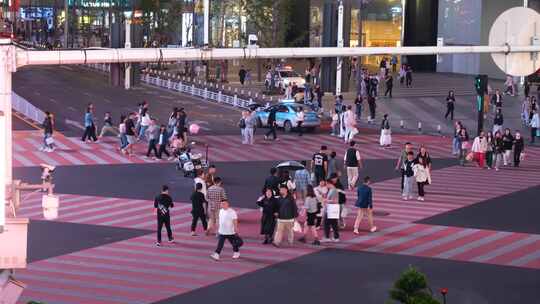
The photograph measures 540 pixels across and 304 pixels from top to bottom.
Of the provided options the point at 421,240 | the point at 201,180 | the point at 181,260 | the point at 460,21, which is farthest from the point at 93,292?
the point at 460,21

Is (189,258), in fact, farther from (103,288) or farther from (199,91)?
(199,91)

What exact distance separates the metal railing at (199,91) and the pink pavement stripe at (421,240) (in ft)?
90.3

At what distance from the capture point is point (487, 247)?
78.7 ft

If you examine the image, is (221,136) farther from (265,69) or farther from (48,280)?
(265,69)

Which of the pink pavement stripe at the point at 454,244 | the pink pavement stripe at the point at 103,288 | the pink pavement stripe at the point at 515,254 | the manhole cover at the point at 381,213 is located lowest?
the pink pavement stripe at the point at 103,288

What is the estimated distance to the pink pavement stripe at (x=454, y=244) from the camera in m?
23.3

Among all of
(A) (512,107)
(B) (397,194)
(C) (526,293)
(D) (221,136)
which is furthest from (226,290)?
(A) (512,107)

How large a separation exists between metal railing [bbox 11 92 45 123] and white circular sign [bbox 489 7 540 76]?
3433 cm

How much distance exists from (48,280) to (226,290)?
3071mm

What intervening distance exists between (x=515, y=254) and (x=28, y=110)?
30.4 m

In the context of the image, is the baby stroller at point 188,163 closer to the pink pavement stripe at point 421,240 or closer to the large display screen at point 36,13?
the pink pavement stripe at point 421,240

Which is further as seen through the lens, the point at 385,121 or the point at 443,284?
the point at 385,121

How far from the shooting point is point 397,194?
3095 cm

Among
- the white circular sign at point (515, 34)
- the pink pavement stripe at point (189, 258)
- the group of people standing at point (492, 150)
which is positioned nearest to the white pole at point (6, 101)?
the white circular sign at point (515, 34)
